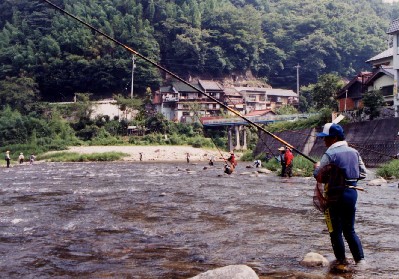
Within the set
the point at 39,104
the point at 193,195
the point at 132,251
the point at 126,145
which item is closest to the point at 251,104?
the point at 126,145

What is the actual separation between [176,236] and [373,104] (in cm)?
2484

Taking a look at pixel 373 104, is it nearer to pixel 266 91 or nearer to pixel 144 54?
pixel 266 91

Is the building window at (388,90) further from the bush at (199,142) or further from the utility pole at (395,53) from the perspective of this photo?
the bush at (199,142)

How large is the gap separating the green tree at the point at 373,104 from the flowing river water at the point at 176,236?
708 inches

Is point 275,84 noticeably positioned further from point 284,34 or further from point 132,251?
point 132,251

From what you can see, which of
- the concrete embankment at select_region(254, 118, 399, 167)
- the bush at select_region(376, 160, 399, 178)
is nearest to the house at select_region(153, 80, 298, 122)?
the concrete embankment at select_region(254, 118, 399, 167)

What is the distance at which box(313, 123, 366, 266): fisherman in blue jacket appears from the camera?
194 inches

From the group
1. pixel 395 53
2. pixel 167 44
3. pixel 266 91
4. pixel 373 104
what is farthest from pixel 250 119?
pixel 167 44

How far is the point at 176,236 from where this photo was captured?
6980 millimetres

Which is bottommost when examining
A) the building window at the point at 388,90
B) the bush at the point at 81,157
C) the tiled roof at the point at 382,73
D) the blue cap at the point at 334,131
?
the bush at the point at 81,157

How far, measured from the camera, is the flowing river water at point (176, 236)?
5.12 meters

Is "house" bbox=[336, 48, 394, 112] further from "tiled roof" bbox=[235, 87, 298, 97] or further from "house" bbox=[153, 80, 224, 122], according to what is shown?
"tiled roof" bbox=[235, 87, 298, 97]

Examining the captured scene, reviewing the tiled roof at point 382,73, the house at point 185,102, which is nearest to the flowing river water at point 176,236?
the tiled roof at point 382,73

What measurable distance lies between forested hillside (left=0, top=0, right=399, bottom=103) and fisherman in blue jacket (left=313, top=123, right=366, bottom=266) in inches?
2631
